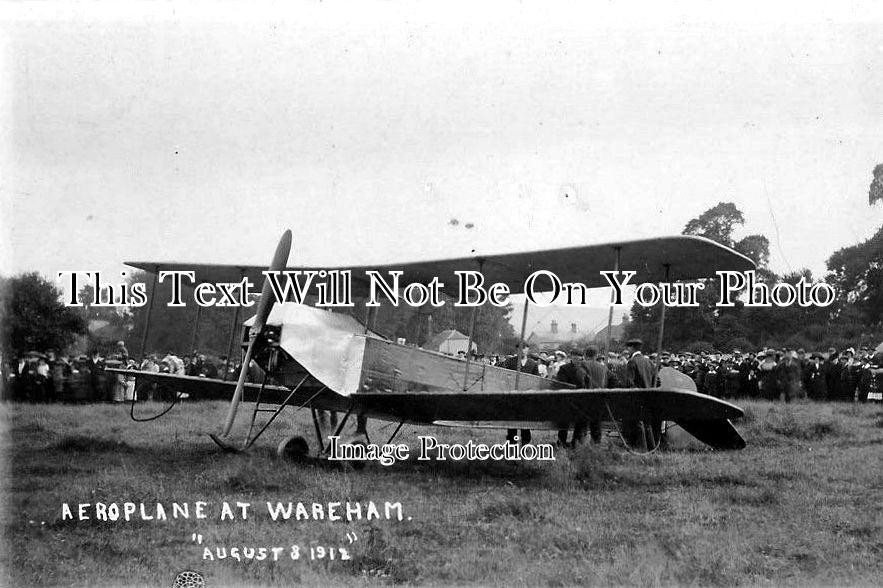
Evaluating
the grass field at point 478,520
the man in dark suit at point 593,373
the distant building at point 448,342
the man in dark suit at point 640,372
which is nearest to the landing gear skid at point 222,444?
the grass field at point 478,520

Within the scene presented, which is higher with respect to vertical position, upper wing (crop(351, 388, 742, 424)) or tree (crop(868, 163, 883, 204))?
tree (crop(868, 163, 883, 204))

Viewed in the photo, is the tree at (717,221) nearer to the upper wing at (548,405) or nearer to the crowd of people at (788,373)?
the upper wing at (548,405)

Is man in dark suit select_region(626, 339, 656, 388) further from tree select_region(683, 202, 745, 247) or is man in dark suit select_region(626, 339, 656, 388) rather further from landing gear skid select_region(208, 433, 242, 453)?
landing gear skid select_region(208, 433, 242, 453)

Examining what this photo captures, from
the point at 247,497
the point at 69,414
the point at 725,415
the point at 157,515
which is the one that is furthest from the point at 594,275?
the point at 69,414

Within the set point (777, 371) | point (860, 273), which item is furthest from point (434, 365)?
point (777, 371)

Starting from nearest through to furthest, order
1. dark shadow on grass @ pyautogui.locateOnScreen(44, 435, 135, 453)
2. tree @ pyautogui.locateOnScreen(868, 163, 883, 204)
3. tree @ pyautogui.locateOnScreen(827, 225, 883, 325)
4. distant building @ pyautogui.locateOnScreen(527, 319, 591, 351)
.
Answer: tree @ pyautogui.locateOnScreen(868, 163, 883, 204) < tree @ pyautogui.locateOnScreen(827, 225, 883, 325) < dark shadow on grass @ pyautogui.locateOnScreen(44, 435, 135, 453) < distant building @ pyautogui.locateOnScreen(527, 319, 591, 351)

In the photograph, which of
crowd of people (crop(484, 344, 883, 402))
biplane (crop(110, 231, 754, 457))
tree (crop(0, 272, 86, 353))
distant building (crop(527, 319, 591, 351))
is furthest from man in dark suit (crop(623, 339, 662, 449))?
tree (crop(0, 272, 86, 353))

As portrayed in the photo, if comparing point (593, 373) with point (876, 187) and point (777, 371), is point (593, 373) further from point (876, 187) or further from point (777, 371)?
point (777, 371)
